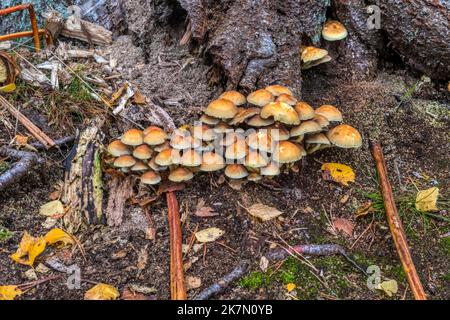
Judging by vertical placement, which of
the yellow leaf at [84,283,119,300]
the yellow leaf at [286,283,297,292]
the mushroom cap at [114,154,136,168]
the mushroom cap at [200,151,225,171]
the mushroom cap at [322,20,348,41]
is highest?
the mushroom cap at [322,20,348,41]

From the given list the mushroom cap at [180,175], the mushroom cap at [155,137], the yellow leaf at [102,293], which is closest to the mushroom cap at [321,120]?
the mushroom cap at [180,175]

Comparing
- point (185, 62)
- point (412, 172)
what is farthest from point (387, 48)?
point (185, 62)

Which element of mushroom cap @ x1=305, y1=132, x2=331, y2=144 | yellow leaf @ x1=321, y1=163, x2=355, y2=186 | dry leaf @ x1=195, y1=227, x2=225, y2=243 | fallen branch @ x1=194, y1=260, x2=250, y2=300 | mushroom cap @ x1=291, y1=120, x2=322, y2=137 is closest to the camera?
fallen branch @ x1=194, y1=260, x2=250, y2=300

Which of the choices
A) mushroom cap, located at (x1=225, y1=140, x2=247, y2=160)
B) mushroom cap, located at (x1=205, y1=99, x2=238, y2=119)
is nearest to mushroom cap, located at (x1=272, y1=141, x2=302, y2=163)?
mushroom cap, located at (x1=225, y1=140, x2=247, y2=160)

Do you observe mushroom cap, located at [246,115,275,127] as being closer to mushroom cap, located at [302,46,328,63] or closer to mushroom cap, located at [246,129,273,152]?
mushroom cap, located at [246,129,273,152]

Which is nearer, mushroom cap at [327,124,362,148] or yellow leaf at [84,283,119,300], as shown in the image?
yellow leaf at [84,283,119,300]

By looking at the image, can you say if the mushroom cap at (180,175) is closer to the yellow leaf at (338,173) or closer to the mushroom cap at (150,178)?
the mushroom cap at (150,178)
